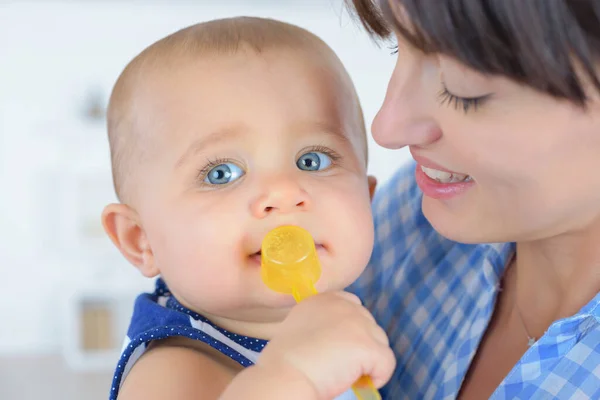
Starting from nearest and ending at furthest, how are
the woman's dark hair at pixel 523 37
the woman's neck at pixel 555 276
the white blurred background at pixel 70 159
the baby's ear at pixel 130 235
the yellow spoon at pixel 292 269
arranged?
the woman's dark hair at pixel 523 37 < the yellow spoon at pixel 292 269 < the woman's neck at pixel 555 276 < the baby's ear at pixel 130 235 < the white blurred background at pixel 70 159

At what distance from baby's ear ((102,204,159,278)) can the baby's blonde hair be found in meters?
0.02

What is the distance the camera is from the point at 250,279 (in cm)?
103

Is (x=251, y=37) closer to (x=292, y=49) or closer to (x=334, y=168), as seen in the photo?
(x=292, y=49)

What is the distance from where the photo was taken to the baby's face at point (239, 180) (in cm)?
102

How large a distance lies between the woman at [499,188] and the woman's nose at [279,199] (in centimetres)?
14

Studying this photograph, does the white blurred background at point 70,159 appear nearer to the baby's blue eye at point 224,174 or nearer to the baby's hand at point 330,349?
the baby's blue eye at point 224,174

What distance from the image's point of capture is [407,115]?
3.06ft

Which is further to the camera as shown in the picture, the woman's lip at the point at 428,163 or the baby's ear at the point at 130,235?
the baby's ear at the point at 130,235

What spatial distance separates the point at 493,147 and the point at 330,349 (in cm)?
28

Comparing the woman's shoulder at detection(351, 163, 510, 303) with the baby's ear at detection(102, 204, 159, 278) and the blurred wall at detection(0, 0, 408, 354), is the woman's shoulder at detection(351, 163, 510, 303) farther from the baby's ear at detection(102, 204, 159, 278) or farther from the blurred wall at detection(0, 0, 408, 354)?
the blurred wall at detection(0, 0, 408, 354)

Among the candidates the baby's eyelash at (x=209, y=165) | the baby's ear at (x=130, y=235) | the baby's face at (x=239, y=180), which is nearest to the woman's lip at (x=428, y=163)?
the baby's face at (x=239, y=180)

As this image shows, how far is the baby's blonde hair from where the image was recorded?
110 centimetres

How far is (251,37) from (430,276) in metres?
0.45

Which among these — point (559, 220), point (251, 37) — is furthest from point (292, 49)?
point (559, 220)
